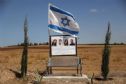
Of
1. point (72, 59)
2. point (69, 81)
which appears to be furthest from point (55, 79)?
point (72, 59)

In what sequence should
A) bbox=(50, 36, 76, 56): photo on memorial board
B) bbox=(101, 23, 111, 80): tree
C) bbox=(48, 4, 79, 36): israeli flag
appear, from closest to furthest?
1. bbox=(101, 23, 111, 80): tree
2. bbox=(50, 36, 76, 56): photo on memorial board
3. bbox=(48, 4, 79, 36): israeli flag

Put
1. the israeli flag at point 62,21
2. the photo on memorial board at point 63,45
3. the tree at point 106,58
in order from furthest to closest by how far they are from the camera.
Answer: the israeli flag at point 62,21
the photo on memorial board at point 63,45
the tree at point 106,58

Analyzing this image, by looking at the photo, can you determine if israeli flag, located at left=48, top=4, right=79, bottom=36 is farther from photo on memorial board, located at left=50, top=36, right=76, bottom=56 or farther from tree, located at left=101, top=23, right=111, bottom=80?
tree, located at left=101, top=23, right=111, bottom=80

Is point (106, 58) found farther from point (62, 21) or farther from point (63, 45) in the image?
point (62, 21)

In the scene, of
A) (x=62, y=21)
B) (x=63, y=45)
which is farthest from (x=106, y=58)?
(x=62, y=21)

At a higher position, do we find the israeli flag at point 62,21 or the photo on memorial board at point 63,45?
the israeli flag at point 62,21

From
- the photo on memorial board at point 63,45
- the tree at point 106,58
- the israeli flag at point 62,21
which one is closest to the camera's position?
the tree at point 106,58

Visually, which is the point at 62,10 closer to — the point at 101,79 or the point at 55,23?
the point at 55,23

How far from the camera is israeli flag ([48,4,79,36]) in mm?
20125

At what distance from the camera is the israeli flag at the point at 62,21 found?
20.1 metres

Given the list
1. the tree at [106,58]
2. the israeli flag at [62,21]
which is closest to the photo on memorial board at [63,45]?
the israeli flag at [62,21]

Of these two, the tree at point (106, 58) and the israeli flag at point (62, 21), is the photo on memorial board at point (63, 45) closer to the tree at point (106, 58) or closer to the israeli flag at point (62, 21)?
the israeli flag at point (62, 21)

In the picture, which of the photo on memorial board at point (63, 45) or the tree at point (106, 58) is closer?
the tree at point (106, 58)

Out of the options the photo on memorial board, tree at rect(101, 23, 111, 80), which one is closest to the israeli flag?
the photo on memorial board
